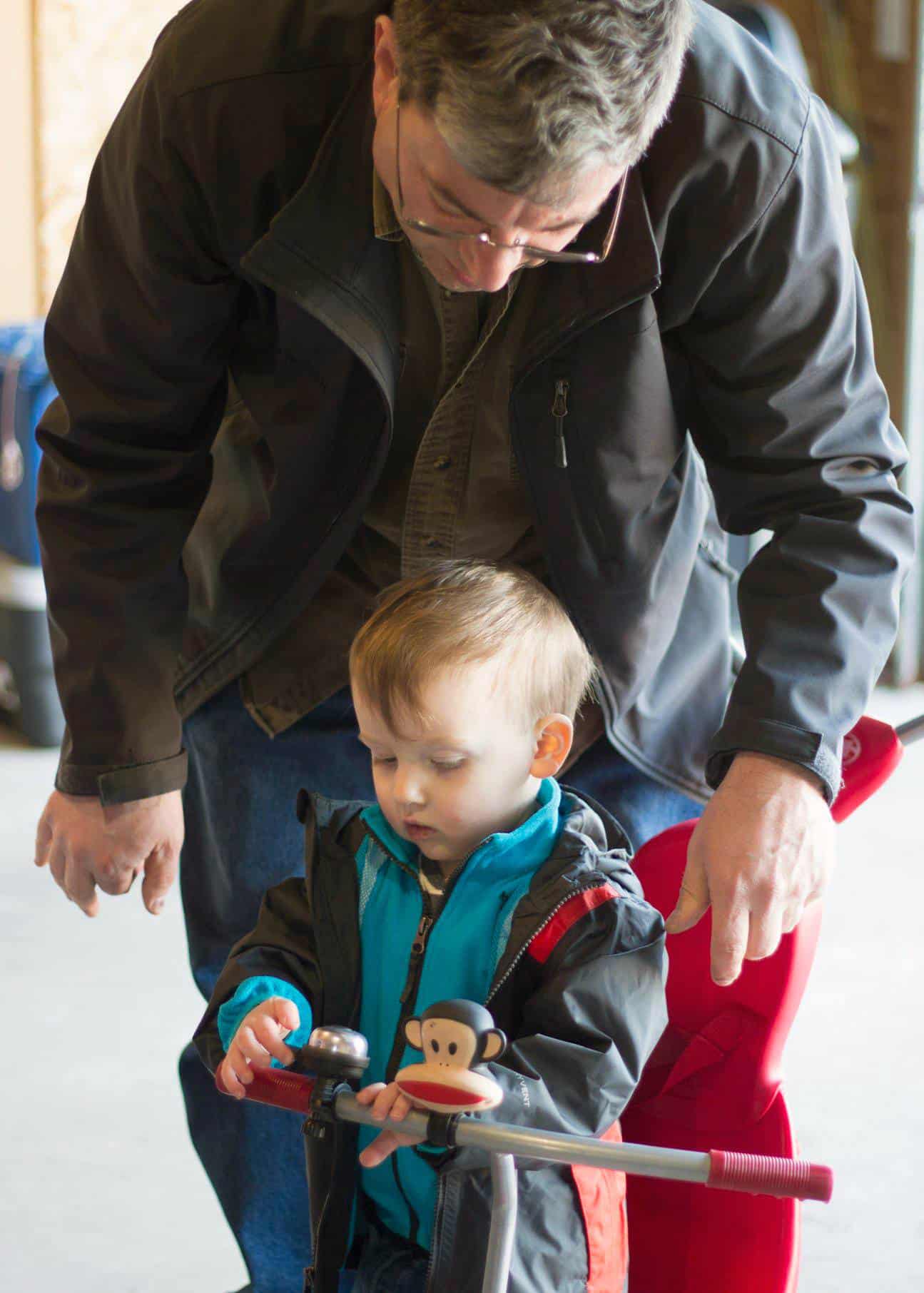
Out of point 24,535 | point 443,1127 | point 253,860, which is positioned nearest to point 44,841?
point 253,860

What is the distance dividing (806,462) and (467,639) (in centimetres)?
36

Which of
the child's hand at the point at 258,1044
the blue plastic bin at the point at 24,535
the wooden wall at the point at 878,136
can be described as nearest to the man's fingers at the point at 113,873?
the child's hand at the point at 258,1044

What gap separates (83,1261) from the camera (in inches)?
84.0

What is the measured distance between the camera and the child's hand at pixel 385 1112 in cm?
107

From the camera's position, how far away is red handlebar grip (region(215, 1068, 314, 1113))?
1.12 meters

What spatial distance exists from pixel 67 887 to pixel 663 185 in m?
0.87

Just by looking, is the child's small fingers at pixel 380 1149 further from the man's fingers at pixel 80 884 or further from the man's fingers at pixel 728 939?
the man's fingers at pixel 80 884

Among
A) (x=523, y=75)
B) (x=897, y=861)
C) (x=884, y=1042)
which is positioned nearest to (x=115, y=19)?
(x=897, y=861)

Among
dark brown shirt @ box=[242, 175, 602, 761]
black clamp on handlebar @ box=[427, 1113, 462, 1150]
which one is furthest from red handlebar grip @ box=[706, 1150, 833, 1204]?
dark brown shirt @ box=[242, 175, 602, 761]

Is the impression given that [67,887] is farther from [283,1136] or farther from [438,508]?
[438,508]

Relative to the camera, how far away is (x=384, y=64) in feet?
4.00

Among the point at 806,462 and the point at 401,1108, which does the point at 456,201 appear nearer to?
the point at 806,462

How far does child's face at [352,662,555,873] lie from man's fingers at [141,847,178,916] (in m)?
0.40

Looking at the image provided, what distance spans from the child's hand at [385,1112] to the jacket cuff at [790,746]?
425mm
